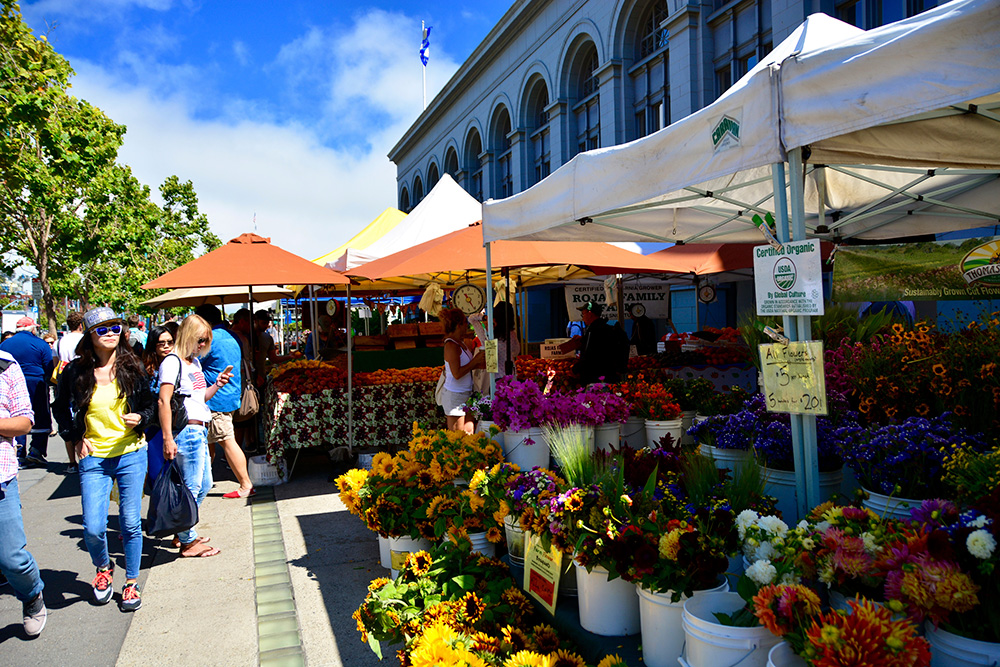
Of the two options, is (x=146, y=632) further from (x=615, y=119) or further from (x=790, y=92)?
(x=615, y=119)

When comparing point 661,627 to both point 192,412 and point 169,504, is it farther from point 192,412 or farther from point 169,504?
point 192,412

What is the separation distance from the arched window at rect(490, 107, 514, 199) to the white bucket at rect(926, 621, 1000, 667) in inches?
976

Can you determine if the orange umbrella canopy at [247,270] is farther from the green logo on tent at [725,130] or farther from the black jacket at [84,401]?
the green logo on tent at [725,130]

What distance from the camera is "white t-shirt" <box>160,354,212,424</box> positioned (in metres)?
4.53

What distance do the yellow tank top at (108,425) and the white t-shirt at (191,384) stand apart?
53 centimetres

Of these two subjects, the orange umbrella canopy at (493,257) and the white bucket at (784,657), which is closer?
the white bucket at (784,657)

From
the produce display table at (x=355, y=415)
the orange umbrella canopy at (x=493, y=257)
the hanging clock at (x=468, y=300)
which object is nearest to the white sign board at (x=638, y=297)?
the hanging clock at (x=468, y=300)

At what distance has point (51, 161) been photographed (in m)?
14.5

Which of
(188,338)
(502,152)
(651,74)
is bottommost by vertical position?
(188,338)

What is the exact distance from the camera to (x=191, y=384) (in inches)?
189

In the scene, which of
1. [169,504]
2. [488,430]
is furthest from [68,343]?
[488,430]

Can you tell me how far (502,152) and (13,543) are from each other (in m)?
24.3

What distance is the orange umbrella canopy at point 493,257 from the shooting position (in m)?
6.04

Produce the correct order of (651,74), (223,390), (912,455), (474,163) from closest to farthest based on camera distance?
(912,455) → (223,390) → (651,74) → (474,163)
